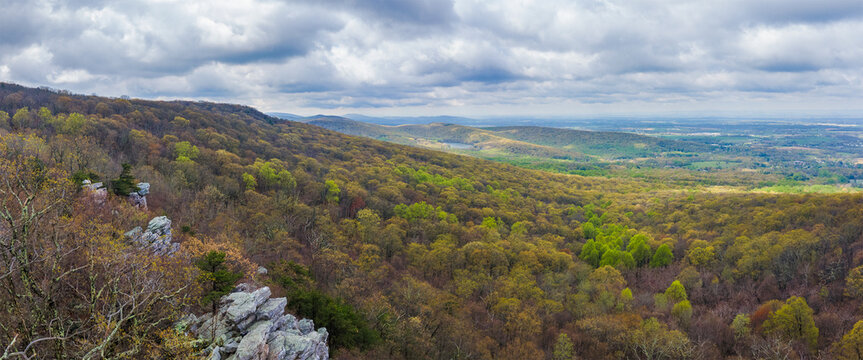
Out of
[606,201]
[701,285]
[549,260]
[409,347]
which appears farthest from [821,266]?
[606,201]

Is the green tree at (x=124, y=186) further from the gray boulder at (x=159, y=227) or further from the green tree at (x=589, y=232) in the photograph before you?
the green tree at (x=589, y=232)

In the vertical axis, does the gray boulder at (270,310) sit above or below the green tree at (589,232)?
above

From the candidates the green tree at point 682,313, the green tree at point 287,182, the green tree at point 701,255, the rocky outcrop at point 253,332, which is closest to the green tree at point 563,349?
the green tree at point 682,313

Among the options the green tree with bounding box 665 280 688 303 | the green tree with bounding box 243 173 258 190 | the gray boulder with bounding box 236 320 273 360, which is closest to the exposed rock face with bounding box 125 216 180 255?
the gray boulder with bounding box 236 320 273 360

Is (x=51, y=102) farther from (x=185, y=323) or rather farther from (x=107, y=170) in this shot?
(x=185, y=323)

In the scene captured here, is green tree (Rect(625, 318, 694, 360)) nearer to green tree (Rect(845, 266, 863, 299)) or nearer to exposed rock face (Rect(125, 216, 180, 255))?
green tree (Rect(845, 266, 863, 299))

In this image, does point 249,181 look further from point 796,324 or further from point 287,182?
point 796,324

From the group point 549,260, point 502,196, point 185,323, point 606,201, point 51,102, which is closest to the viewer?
point 185,323
